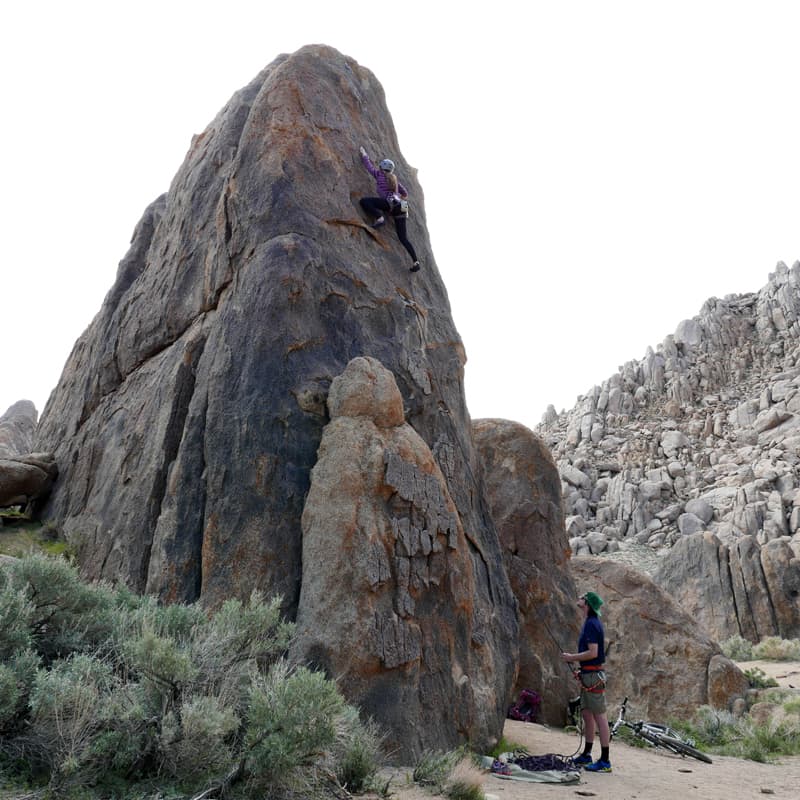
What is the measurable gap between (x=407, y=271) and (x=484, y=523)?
456 centimetres

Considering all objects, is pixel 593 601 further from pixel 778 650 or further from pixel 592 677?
pixel 778 650

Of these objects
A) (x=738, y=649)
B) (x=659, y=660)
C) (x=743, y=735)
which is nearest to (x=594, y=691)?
(x=743, y=735)

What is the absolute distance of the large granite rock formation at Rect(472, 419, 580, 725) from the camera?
14.2 m

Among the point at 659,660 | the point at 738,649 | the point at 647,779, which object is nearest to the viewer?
the point at 647,779

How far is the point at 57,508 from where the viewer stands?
14.0 meters

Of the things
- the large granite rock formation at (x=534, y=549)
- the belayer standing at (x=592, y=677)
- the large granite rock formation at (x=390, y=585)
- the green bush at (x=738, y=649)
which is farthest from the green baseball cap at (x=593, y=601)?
the green bush at (x=738, y=649)

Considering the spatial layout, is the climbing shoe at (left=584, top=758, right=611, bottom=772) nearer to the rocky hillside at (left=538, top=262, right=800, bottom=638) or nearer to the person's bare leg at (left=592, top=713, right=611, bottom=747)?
the person's bare leg at (left=592, top=713, right=611, bottom=747)

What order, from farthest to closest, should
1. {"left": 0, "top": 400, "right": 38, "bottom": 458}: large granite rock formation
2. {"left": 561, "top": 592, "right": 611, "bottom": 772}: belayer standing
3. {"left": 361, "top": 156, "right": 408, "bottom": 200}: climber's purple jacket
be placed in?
{"left": 0, "top": 400, "right": 38, "bottom": 458}: large granite rock formation < {"left": 361, "top": 156, "right": 408, "bottom": 200}: climber's purple jacket < {"left": 561, "top": 592, "right": 611, "bottom": 772}: belayer standing

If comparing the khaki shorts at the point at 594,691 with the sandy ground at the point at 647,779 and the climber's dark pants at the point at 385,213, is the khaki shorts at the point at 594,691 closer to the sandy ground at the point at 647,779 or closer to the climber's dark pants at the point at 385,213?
the sandy ground at the point at 647,779

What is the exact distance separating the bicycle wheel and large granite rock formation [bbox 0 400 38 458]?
20.7 m

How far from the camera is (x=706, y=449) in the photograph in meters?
46.9

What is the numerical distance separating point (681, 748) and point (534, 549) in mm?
4673

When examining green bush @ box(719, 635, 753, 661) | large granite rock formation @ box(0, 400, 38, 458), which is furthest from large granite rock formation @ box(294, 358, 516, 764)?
large granite rock formation @ box(0, 400, 38, 458)

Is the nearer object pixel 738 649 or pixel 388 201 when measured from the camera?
pixel 388 201
